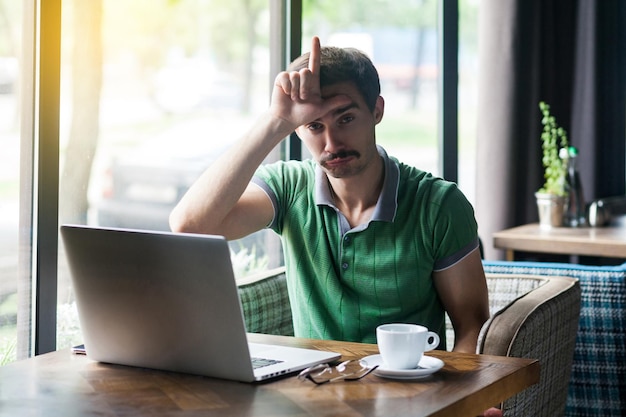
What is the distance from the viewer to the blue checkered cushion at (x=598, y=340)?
2600 millimetres

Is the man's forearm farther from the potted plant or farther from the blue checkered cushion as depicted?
the potted plant

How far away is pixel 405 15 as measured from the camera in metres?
3.98

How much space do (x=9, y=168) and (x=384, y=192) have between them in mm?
864

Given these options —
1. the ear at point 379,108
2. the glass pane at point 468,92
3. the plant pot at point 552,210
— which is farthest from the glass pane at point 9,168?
the glass pane at point 468,92

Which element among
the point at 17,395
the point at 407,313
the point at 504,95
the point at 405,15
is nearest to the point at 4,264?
the point at 17,395

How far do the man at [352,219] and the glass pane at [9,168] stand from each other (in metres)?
0.38

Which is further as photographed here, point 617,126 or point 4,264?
point 617,126

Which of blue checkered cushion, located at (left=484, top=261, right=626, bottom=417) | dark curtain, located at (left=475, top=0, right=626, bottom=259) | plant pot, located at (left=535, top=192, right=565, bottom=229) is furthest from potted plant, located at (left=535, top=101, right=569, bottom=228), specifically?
blue checkered cushion, located at (left=484, top=261, right=626, bottom=417)

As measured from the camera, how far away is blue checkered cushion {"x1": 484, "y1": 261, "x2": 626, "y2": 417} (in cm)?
260

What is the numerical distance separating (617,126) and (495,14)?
1269 mm

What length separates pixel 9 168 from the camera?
7.06ft

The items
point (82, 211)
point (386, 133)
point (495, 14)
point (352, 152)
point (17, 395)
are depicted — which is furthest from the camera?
point (495, 14)

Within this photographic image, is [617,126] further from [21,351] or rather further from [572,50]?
[21,351]

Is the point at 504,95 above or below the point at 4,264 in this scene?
above
